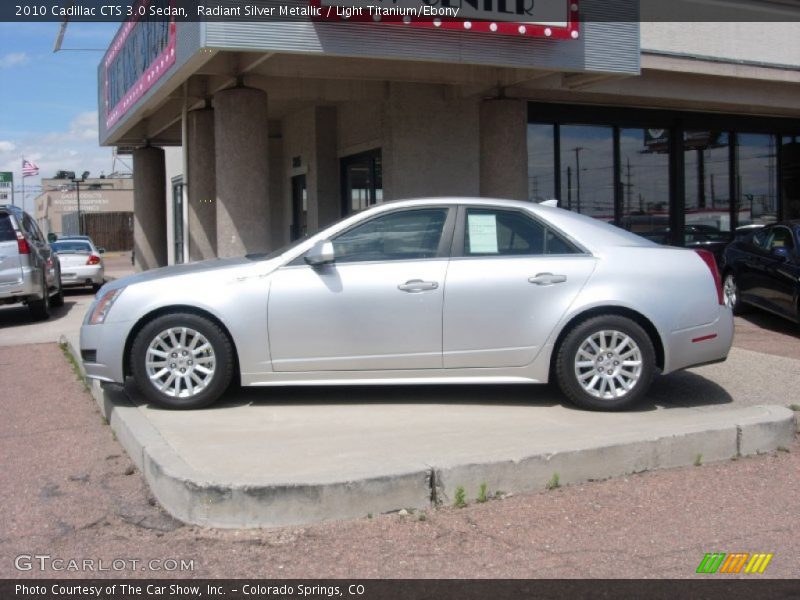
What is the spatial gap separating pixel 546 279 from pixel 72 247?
1891cm

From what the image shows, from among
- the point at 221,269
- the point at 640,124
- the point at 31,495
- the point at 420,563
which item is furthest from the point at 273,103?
the point at 420,563

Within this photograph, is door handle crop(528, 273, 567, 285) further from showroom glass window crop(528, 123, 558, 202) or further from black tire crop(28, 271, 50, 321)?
black tire crop(28, 271, 50, 321)

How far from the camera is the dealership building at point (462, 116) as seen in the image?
33.3 ft

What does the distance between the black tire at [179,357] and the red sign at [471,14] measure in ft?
13.5

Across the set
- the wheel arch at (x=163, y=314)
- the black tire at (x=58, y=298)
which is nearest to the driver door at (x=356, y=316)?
the wheel arch at (x=163, y=314)

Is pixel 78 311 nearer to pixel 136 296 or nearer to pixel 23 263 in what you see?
pixel 23 263

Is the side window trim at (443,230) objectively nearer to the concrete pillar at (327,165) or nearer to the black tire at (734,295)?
the black tire at (734,295)

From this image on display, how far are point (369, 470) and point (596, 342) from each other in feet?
7.83

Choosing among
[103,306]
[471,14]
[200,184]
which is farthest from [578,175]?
[103,306]

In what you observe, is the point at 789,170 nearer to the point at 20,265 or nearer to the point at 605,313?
the point at 605,313

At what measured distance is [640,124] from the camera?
1606 centimetres

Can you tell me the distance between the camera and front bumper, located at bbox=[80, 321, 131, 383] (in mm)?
6629

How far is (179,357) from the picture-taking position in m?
6.62

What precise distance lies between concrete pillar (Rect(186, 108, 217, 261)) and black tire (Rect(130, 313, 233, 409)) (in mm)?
7253
